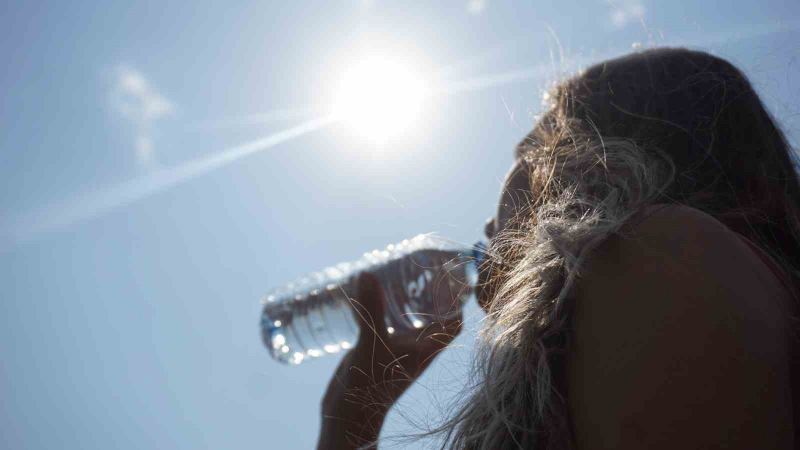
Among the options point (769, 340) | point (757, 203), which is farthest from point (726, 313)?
point (757, 203)

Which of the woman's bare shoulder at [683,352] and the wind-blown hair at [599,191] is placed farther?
the wind-blown hair at [599,191]

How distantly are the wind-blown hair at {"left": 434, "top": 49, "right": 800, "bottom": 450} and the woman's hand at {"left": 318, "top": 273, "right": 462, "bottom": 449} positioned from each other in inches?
23.9

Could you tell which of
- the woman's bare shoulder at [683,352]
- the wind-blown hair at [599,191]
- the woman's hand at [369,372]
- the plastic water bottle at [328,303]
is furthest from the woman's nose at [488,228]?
the woman's bare shoulder at [683,352]

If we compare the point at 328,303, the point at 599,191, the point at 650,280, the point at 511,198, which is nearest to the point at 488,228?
the point at 511,198

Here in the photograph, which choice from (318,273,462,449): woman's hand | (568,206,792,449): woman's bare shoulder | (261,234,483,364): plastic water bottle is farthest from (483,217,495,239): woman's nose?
(568,206,792,449): woman's bare shoulder

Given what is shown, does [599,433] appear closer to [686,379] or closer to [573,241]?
[686,379]

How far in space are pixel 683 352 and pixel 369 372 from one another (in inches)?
56.2

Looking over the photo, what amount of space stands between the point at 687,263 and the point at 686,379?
141 mm

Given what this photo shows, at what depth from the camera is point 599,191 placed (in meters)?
1.19

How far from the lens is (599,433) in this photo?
737 mm

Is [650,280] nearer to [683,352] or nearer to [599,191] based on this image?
[683,352]

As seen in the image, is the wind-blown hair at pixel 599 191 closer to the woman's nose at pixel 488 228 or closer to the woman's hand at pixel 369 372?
the woman's nose at pixel 488 228

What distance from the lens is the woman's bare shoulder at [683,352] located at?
2.24ft

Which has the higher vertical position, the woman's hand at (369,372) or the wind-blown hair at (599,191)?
the wind-blown hair at (599,191)
